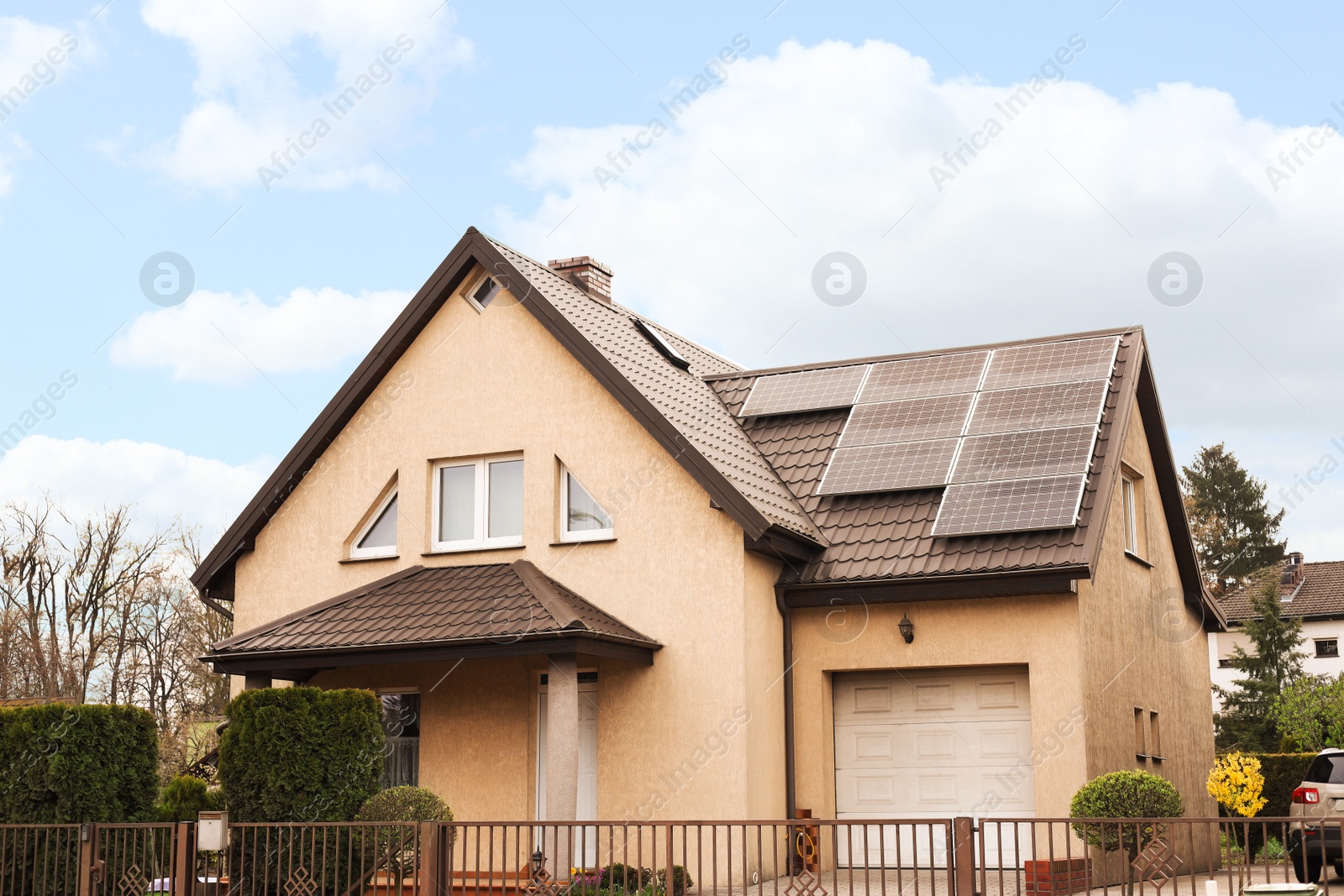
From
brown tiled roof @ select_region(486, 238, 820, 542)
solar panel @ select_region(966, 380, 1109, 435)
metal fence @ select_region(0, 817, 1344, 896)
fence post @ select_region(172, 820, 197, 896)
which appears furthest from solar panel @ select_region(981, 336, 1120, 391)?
fence post @ select_region(172, 820, 197, 896)

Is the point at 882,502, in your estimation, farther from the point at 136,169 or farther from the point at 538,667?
the point at 136,169

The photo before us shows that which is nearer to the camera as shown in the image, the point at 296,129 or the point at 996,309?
the point at 296,129

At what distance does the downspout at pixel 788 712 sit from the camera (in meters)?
15.4

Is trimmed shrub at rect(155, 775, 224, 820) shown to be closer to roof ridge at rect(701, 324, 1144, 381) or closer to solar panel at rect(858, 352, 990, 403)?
roof ridge at rect(701, 324, 1144, 381)

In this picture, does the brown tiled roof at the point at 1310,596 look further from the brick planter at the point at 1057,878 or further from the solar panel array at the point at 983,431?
the brick planter at the point at 1057,878

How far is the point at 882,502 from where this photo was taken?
16375 millimetres

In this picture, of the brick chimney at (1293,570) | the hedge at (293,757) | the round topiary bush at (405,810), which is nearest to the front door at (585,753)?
the round topiary bush at (405,810)

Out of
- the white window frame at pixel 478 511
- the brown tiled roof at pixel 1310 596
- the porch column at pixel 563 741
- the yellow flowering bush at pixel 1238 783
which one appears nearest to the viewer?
the porch column at pixel 563 741

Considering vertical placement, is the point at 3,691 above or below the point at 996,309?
below

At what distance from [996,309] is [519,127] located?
35312 mm

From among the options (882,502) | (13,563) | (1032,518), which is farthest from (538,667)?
(13,563)

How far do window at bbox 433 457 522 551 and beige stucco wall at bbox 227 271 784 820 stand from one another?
0.21 meters

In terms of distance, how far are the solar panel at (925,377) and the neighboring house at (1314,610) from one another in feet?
121

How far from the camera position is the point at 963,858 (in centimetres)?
943
